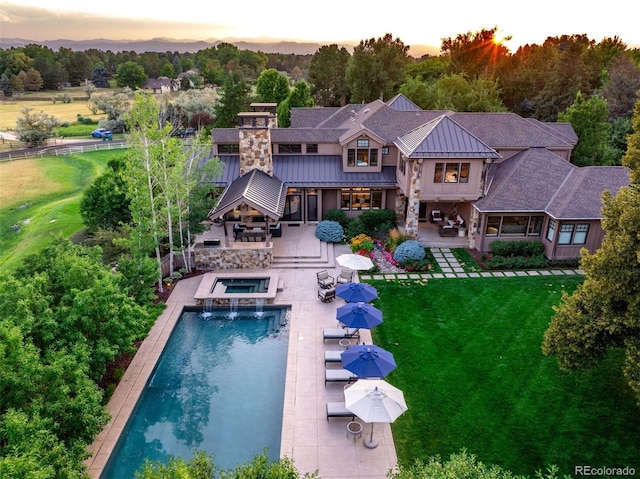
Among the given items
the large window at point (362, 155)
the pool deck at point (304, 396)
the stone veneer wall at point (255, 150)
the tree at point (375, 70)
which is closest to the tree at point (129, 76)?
the tree at point (375, 70)

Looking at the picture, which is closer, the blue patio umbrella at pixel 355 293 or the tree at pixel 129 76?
the blue patio umbrella at pixel 355 293

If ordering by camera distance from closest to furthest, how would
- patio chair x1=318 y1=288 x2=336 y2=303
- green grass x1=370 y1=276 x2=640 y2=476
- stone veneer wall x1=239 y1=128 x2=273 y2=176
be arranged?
green grass x1=370 y1=276 x2=640 y2=476, patio chair x1=318 y1=288 x2=336 y2=303, stone veneer wall x1=239 y1=128 x2=273 y2=176

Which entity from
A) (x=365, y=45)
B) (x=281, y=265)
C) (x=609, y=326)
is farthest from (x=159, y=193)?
(x=365, y=45)

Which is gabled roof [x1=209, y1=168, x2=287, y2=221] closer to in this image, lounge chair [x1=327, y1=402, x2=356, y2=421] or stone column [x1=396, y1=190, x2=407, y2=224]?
stone column [x1=396, y1=190, x2=407, y2=224]

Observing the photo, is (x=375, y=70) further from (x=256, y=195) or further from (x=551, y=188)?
(x=256, y=195)

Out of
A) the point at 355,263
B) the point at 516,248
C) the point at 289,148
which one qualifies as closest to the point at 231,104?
the point at 289,148

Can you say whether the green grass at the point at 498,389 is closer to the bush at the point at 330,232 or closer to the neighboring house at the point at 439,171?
the neighboring house at the point at 439,171

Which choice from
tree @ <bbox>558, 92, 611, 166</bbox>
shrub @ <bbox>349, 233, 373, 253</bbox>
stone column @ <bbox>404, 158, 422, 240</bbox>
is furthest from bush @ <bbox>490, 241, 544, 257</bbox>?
tree @ <bbox>558, 92, 611, 166</bbox>
